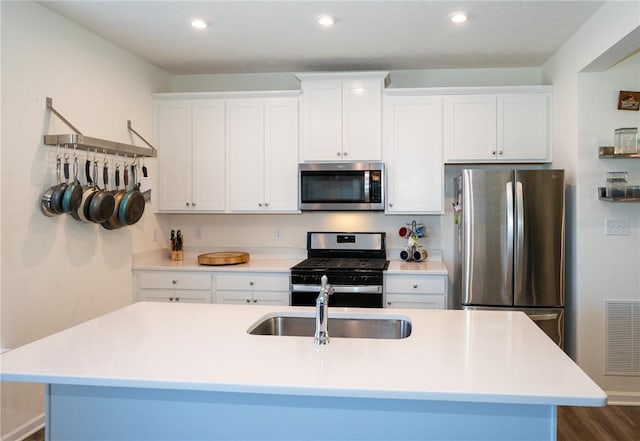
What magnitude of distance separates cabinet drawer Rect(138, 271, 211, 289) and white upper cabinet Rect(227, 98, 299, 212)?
70 cm

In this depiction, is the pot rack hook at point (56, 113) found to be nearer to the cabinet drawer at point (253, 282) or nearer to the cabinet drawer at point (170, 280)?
the cabinet drawer at point (170, 280)

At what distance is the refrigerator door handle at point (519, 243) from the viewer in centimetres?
329

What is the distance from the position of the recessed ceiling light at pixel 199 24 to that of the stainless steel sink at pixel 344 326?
2.01 meters

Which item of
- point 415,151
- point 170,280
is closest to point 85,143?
point 170,280

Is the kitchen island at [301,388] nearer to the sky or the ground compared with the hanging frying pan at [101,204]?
nearer to the ground

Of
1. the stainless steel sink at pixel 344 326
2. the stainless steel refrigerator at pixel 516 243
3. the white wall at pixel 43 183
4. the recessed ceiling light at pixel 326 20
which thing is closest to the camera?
the stainless steel sink at pixel 344 326

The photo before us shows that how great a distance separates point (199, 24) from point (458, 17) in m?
1.67

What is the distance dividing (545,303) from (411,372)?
2290mm

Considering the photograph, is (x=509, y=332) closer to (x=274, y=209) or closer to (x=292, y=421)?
(x=292, y=421)

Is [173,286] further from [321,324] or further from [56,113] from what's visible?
[321,324]

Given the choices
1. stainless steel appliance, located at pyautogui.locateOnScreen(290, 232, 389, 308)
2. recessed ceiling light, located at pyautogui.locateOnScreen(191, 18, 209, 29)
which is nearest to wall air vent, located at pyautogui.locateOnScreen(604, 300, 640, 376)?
stainless steel appliance, located at pyautogui.locateOnScreen(290, 232, 389, 308)

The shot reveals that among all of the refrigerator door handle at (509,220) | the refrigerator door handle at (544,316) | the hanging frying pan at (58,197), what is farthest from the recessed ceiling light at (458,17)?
the hanging frying pan at (58,197)

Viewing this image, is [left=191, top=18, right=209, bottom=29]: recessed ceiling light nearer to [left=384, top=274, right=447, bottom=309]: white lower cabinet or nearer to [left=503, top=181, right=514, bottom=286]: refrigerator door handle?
[left=384, top=274, right=447, bottom=309]: white lower cabinet

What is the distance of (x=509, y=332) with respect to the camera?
6.16 feet
